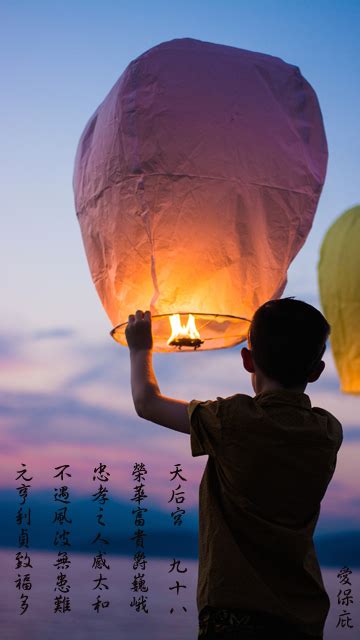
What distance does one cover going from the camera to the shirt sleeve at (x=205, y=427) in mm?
1369

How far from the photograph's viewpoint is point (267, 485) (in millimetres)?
1358

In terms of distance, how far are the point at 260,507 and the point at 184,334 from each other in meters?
0.67

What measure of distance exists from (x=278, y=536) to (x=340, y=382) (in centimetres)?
196

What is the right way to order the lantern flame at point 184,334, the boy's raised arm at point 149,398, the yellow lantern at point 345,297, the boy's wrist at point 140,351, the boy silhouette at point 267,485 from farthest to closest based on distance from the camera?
the yellow lantern at point 345,297 → the lantern flame at point 184,334 → the boy's wrist at point 140,351 → the boy's raised arm at point 149,398 → the boy silhouette at point 267,485

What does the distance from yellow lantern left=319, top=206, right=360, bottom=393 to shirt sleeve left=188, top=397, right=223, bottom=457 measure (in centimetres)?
185

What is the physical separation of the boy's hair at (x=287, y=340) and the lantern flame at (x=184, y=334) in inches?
20.6

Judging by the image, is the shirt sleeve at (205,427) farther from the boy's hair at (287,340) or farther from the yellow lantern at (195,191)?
the yellow lantern at (195,191)

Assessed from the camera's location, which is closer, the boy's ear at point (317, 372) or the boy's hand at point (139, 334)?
the boy's ear at point (317, 372)

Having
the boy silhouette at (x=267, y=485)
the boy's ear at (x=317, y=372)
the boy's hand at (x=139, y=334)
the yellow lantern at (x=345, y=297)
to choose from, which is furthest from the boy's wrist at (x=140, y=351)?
the yellow lantern at (x=345, y=297)

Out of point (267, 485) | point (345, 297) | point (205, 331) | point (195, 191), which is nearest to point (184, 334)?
point (205, 331)

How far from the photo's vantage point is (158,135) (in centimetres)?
198

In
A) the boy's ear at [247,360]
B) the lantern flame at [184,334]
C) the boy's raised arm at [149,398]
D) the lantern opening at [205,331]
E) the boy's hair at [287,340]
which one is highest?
the boy's hair at [287,340]

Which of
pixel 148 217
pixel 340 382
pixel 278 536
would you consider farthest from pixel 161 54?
pixel 340 382

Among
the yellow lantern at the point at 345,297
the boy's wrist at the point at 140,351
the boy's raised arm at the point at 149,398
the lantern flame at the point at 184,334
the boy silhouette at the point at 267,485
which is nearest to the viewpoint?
the boy silhouette at the point at 267,485
